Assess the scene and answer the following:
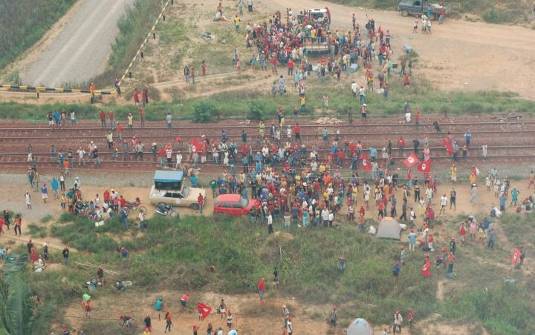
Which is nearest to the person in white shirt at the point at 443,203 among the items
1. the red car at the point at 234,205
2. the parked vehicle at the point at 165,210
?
the red car at the point at 234,205

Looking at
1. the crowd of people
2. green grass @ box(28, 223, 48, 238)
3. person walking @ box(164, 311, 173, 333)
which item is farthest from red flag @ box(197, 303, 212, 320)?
green grass @ box(28, 223, 48, 238)

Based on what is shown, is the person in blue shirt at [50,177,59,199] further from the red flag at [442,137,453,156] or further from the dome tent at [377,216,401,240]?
the red flag at [442,137,453,156]

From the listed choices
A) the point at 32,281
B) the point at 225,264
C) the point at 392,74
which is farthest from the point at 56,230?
the point at 392,74

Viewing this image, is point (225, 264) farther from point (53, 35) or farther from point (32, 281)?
point (53, 35)

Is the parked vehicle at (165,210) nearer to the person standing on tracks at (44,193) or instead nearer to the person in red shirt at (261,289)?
the person standing on tracks at (44,193)

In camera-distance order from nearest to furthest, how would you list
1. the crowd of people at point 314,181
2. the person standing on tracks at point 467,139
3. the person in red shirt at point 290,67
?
the crowd of people at point 314,181 → the person standing on tracks at point 467,139 → the person in red shirt at point 290,67

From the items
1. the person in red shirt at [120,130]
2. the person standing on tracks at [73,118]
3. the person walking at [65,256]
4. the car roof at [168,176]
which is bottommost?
the person walking at [65,256]
